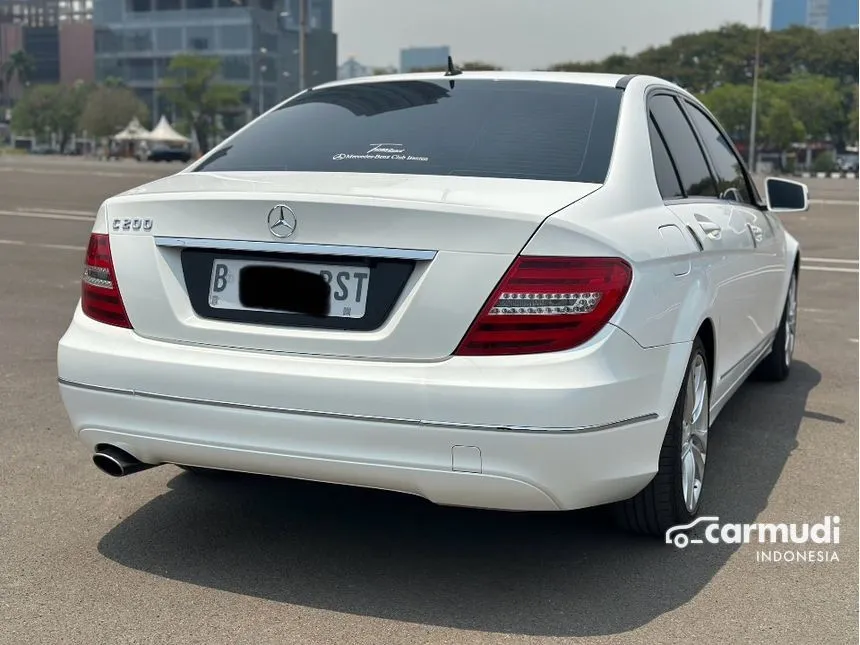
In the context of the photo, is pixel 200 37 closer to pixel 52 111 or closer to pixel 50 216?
pixel 52 111

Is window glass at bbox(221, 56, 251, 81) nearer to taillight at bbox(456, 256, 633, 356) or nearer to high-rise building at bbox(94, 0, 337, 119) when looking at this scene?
high-rise building at bbox(94, 0, 337, 119)


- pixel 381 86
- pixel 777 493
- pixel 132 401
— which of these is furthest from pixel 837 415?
pixel 132 401

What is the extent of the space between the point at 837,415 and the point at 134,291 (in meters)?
3.84

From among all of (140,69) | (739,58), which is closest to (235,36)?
(140,69)

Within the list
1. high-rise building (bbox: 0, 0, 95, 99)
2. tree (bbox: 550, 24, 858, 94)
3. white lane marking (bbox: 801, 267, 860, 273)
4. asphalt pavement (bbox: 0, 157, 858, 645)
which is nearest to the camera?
asphalt pavement (bbox: 0, 157, 858, 645)

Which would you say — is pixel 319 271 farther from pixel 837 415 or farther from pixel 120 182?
pixel 120 182

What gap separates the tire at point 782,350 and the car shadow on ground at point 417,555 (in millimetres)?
1970

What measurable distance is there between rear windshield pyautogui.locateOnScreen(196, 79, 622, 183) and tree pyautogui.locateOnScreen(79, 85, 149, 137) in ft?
367

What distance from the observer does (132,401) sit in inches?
132

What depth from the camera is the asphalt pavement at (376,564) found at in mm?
3166

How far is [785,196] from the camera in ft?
19.0

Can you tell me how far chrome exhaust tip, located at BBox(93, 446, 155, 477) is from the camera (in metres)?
3.49

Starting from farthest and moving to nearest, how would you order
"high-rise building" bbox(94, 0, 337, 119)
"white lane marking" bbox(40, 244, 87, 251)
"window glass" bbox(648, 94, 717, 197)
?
"high-rise building" bbox(94, 0, 337, 119), "white lane marking" bbox(40, 244, 87, 251), "window glass" bbox(648, 94, 717, 197)

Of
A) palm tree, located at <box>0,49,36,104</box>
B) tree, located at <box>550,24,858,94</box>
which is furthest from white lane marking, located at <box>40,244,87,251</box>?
palm tree, located at <box>0,49,36,104</box>
